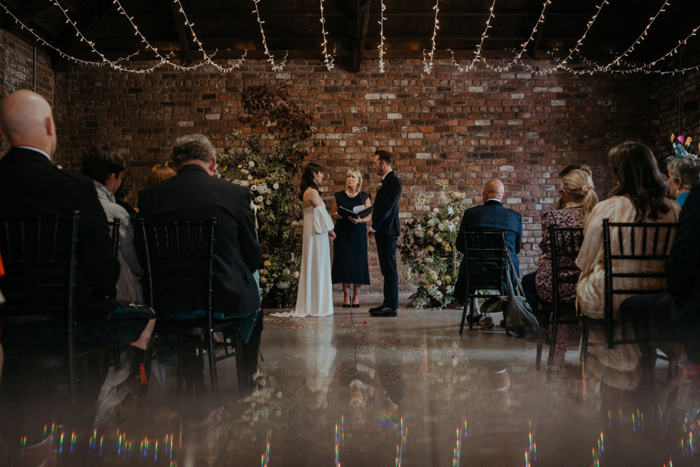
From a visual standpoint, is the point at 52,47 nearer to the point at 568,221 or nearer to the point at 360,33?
the point at 360,33

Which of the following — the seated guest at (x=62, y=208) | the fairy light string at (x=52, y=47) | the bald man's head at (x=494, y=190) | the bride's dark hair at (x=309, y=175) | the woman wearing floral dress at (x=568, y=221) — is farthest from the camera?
the fairy light string at (x=52, y=47)

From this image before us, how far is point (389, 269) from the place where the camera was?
6.18 m

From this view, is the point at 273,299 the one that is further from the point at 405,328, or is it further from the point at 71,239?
the point at 71,239

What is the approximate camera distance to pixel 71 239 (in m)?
1.95

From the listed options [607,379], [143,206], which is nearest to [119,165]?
[143,206]

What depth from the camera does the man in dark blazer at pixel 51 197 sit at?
6.69 feet

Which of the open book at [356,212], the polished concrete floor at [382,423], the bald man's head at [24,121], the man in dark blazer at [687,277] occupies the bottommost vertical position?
the polished concrete floor at [382,423]

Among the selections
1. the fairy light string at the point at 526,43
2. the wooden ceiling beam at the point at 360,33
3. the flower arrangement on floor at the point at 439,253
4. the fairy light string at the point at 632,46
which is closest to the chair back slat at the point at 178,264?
the flower arrangement on floor at the point at 439,253

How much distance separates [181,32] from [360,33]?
240cm

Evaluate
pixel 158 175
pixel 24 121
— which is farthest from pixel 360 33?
pixel 24 121

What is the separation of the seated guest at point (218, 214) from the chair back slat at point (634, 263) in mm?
1628

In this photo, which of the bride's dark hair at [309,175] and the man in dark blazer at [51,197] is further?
the bride's dark hair at [309,175]

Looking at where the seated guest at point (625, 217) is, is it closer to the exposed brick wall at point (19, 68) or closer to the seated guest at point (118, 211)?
the seated guest at point (118, 211)

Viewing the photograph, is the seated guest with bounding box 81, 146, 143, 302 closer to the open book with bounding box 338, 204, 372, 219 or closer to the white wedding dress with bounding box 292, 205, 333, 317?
the white wedding dress with bounding box 292, 205, 333, 317
